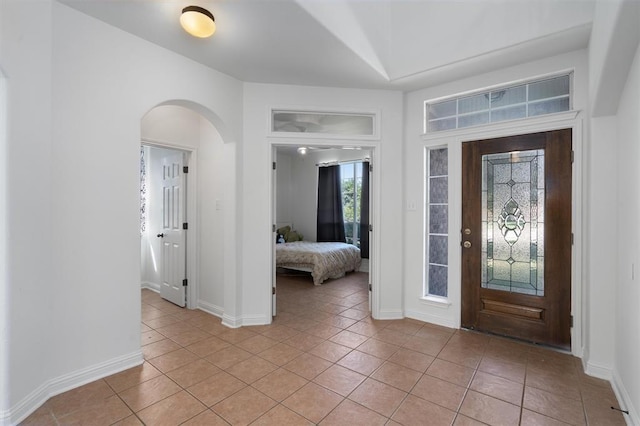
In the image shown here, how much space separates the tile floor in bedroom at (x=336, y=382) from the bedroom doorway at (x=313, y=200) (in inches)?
68.1

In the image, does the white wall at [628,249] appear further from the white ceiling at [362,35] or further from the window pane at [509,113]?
the white ceiling at [362,35]

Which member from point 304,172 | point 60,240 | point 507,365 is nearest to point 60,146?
point 60,240

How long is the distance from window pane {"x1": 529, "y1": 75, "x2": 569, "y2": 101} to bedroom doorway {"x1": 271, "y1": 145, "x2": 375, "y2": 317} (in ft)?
8.53

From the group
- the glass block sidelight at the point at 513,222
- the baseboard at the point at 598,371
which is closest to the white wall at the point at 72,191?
the glass block sidelight at the point at 513,222

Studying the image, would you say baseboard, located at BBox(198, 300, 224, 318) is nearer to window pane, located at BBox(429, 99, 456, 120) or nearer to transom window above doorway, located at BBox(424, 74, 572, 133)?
transom window above doorway, located at BBox(424, 74, 572, 133)

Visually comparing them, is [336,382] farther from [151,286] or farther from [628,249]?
[151,286]

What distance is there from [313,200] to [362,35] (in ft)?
15.8

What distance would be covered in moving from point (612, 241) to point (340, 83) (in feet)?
9.42

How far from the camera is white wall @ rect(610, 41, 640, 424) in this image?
5.64ft

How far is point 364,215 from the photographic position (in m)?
6.57

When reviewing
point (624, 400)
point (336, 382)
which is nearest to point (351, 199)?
point (336, 382)

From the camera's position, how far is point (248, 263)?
338 centimetres

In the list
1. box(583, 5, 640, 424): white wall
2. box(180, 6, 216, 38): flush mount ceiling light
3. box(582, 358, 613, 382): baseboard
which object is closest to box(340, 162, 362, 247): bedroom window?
box(583, 5, 640, 424): white wall

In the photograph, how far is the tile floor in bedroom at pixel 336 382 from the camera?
1.89 metres
